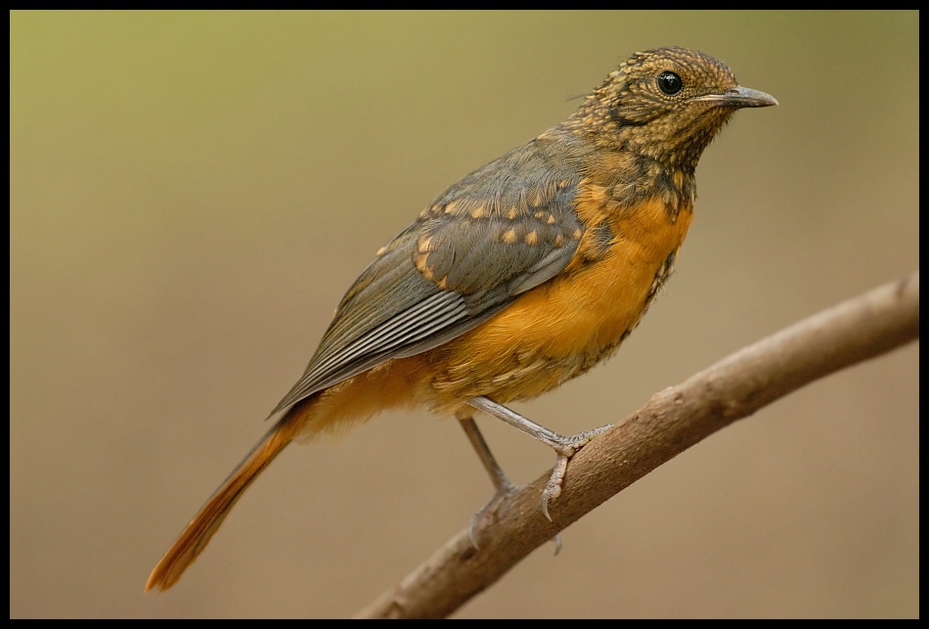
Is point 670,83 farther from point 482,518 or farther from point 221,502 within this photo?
point 221,502

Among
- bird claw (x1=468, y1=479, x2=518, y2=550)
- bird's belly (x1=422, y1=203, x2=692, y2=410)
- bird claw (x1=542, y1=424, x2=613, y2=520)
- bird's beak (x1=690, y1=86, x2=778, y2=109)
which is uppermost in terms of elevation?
bird's beak (x1=690, y1=86, x2=778, y2=109)

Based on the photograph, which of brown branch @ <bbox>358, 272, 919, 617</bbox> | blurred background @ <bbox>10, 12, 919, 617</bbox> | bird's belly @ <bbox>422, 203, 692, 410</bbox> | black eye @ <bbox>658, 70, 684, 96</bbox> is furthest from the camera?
blurred background @ <bbox>10, 12, 919, 617</bbox>

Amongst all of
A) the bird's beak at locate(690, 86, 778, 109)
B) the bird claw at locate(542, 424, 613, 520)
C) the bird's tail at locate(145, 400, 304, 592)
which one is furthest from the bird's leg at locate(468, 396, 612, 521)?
the bird's beak at locate(690, 86, 778, 109)

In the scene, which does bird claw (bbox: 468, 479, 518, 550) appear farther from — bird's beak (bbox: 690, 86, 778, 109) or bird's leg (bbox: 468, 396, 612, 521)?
bird's beak (bbox: 690, 86, 778, 109)

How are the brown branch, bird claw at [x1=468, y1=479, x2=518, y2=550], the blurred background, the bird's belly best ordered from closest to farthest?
1. the brown branch
2. the bird's belly
3. bird claw at [x1=468, y1=479, x2=518, y2=550]
4. the blurred background

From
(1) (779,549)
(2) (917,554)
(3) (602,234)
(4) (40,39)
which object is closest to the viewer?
(3) (602,234)

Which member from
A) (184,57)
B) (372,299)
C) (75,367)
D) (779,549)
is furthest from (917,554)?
(184,57)

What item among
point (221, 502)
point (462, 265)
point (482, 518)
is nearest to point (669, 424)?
point (462, 265)

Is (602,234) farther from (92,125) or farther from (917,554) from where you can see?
(92,125)
